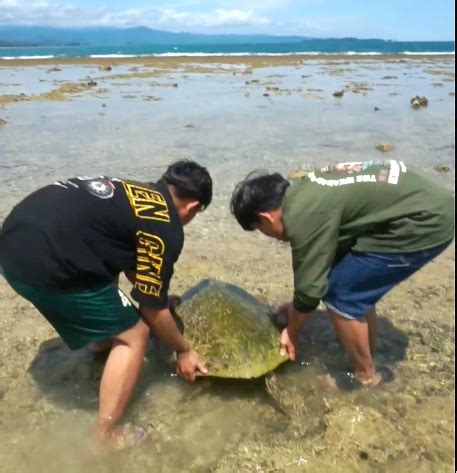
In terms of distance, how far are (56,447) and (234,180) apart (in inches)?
189

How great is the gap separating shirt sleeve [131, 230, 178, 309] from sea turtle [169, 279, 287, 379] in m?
0.72

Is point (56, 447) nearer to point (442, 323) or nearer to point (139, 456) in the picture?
point (139, 456)

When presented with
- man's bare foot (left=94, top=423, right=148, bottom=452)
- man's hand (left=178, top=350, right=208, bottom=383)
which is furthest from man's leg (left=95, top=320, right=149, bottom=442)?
man's hand (left=178, top=350, right=208, bottom=383)

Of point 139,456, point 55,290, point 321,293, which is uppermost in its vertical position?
point 55,290

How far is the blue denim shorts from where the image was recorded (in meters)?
2.70

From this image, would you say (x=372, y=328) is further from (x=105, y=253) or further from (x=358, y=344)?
(x=105, y=253)

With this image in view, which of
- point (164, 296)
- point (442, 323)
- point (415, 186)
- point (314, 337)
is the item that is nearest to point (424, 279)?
point (442, 323)

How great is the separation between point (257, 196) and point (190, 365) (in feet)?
3.28

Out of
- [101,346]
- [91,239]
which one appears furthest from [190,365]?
[91,239]

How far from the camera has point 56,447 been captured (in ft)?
8.75

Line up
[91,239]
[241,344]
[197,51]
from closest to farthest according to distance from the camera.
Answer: [91,239]
[241,344]
[197,51]

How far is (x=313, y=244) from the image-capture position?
2533mm

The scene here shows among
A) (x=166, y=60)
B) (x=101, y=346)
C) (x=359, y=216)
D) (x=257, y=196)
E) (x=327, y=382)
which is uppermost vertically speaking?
(x=166, y=60)

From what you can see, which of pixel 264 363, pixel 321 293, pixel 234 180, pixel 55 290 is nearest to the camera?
pixel 55 290
